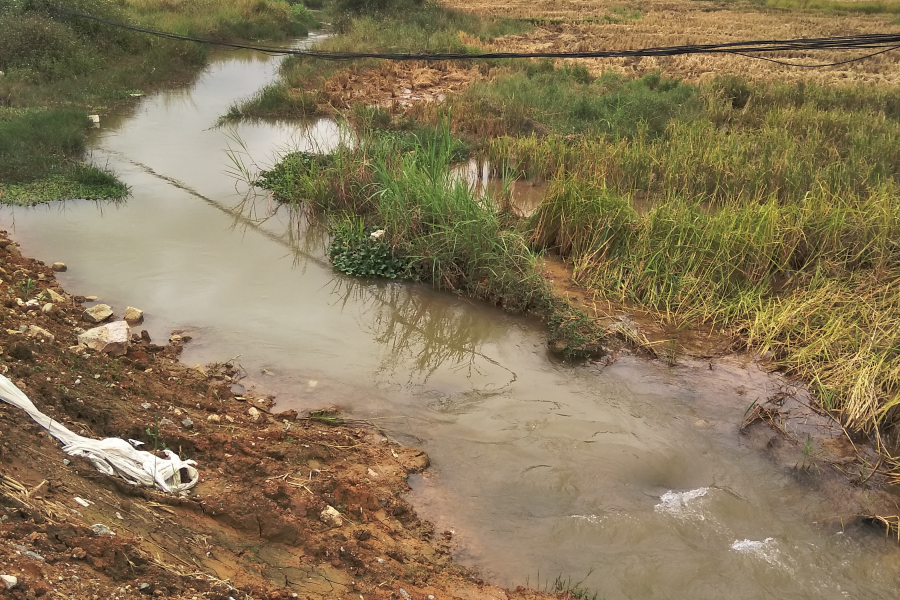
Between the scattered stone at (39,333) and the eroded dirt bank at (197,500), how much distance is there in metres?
0.02

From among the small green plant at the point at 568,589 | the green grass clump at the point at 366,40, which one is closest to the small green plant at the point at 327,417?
the small green plant at the point at 568,589

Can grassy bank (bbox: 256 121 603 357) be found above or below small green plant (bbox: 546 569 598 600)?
above

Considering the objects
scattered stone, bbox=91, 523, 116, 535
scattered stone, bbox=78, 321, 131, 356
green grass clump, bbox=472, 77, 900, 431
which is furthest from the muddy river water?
scattered stone, bbox=91, 523, 116, 535

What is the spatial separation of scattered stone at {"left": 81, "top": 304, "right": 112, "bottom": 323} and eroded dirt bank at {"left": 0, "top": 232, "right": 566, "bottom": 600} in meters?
0.46

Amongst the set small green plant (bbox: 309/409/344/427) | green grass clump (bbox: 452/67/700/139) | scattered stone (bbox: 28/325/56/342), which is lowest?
small green plant (bbox: 309/409/344/427)

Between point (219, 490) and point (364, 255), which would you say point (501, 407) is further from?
point (364, 255)

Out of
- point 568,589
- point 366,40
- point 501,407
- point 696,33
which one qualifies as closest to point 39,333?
point 501,407

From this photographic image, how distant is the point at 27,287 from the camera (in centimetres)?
464

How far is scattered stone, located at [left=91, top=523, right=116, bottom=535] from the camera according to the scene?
2142 mm

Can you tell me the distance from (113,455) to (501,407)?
232 cm

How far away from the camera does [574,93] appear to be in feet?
35.4

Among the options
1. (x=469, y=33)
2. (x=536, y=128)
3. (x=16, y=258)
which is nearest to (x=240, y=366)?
(x=16, y=258)

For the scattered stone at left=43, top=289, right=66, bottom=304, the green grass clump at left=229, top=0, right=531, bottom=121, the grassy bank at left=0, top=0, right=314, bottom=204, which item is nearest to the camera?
the scattered stone at left=43, top=289, right=66, bottom=304

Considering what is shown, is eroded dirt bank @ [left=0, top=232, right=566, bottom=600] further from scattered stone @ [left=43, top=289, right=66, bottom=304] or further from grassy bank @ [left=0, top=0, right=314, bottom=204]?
grassy bank @ [left=0, top=0, right=314, bottom=204]
